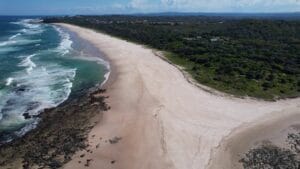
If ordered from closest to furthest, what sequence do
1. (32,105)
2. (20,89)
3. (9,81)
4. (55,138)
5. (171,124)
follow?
(55,138) → (171,124) → (32,105) → (20,89) → (9,81)

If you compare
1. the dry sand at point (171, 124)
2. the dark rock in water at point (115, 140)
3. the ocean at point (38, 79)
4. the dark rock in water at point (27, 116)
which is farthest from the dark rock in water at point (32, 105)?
the dark rock in water at point (115, 140)

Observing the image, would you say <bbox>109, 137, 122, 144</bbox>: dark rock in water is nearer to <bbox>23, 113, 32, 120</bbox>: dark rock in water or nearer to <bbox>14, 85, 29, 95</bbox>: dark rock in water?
<bbox>23, 113, 32, 120</bbox>: dark rock in water

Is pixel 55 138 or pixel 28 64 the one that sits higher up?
pixel 55 138

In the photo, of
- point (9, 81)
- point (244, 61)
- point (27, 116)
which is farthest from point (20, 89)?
point (244, 61)

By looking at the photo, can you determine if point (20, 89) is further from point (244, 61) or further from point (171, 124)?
point (244, 61)

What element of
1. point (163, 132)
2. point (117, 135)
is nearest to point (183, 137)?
point (163, 132)

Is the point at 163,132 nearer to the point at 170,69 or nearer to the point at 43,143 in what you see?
the point at 43,143

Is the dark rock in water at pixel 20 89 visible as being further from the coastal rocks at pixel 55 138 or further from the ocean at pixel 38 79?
the coastal rocks at pixel 55 138
